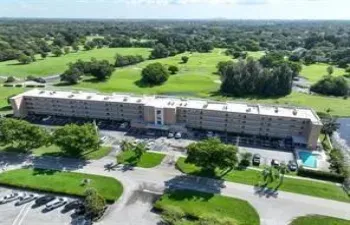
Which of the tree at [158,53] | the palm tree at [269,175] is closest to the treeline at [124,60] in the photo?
the tree at [158,53]

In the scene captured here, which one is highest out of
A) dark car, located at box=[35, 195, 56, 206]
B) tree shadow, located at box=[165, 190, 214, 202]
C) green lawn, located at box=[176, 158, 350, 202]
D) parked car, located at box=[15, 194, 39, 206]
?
green lawn, located at box=[176, 158, 350, 202]

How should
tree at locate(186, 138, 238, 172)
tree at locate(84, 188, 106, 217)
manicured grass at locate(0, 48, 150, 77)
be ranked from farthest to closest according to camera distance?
manicured grass at locate(0, 48, 150, 77), tree at locate(186, 138, 238, 172), tree at locate(84, 188, 106, 217)

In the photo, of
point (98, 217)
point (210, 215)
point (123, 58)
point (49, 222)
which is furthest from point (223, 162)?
point (123, 58)

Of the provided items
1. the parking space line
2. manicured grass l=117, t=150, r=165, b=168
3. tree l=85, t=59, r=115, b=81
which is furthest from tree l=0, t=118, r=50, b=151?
tree l=85, t=59, r=115, b=81

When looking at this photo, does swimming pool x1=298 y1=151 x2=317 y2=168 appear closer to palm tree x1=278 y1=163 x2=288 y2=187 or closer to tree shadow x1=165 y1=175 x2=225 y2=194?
palm tree x1=278 y1=163 x2=288 y2=187

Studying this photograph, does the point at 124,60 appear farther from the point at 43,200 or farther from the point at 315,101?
the point at 43,200

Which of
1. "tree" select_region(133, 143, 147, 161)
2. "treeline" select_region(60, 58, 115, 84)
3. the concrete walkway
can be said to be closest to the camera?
the concrete walkway

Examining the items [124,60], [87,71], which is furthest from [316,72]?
[87,71]
